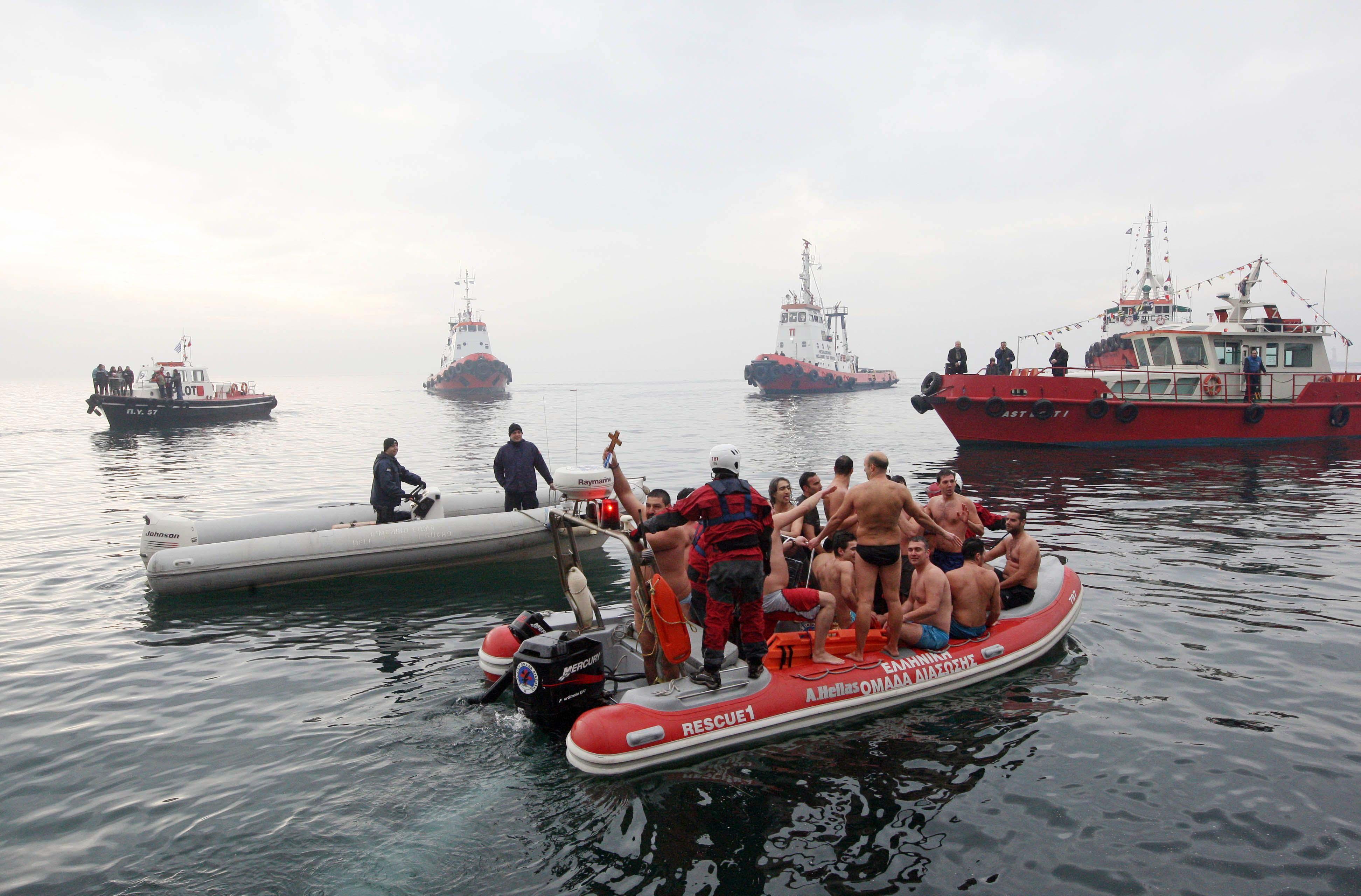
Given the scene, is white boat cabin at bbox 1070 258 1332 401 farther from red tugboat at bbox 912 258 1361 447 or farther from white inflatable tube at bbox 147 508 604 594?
white inflatable tube at bbox 147 508 604 594

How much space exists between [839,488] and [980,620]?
193 centimetres

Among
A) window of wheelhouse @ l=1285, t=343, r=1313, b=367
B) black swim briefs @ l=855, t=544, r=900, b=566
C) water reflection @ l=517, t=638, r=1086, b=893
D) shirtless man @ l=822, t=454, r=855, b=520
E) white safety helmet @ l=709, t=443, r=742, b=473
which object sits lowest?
water reflection @ l=517, t=638, r=1086, b=893

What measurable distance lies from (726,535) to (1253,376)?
24685mm

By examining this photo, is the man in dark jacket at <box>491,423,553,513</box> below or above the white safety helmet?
below

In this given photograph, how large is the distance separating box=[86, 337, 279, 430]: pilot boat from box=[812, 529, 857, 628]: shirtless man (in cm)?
4055

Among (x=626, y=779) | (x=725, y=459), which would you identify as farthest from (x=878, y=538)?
(x=626, y=779)

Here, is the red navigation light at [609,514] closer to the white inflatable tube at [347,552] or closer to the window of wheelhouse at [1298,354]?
the white inflatable tube at [347,552]

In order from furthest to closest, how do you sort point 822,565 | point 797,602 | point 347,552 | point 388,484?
point 388,484
point 347,552
point 822,565
point 797,602

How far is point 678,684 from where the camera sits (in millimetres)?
5805

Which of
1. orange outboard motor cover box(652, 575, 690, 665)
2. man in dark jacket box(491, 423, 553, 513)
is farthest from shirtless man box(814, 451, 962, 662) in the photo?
man in dark jacket box(491, 423, 553, 513)

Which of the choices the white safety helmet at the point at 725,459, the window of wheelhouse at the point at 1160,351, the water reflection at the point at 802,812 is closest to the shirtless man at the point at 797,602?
the water reflection at the point at 802,812

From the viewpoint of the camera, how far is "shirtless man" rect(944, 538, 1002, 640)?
276 inches

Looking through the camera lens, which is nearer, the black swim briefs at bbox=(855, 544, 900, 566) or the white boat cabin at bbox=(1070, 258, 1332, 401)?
the black swim briefs at bbox=(855, 544, 900, 566)

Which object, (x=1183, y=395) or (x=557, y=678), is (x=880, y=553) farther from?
(x=1183, y=395)
